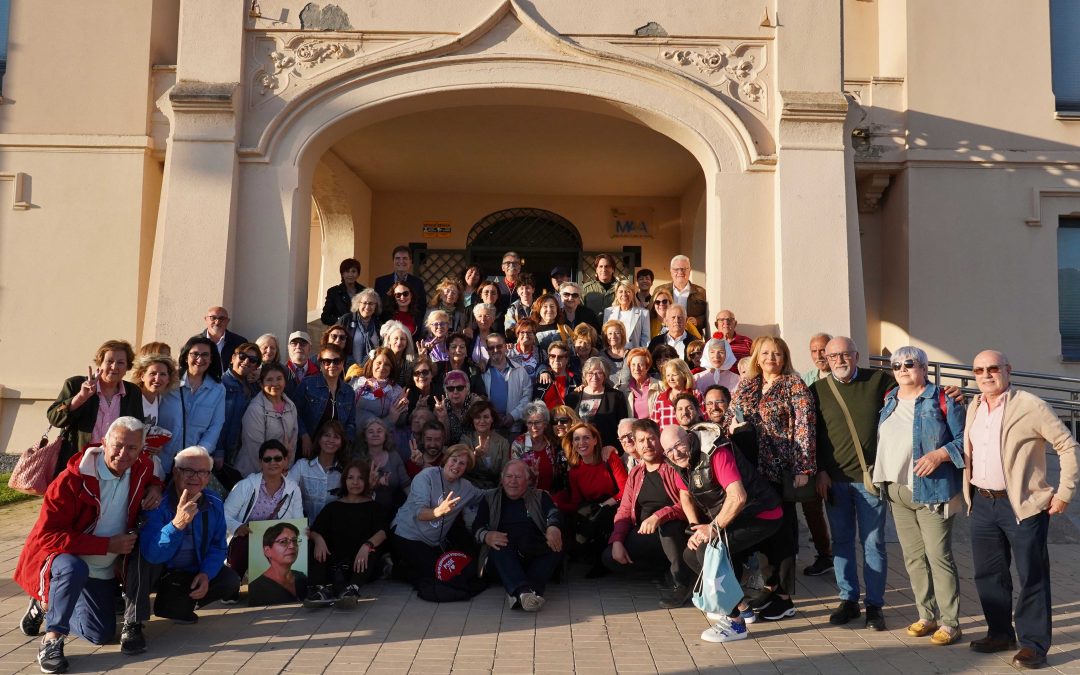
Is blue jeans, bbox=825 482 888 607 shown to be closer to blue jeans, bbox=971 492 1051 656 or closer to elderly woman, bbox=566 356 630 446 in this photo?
blue jeans, bbox=971 492 1051 656

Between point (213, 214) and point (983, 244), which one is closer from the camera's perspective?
point (213, 214)

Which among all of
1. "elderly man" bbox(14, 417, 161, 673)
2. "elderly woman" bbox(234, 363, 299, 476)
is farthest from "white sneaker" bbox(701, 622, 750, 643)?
"elderly man" bbox(14, 417, 161, 673)

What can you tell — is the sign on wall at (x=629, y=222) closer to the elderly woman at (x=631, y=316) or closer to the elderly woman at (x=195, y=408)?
the elderly woman at (x=631, y=316)

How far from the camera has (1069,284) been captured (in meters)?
11.6

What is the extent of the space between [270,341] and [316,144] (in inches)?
105

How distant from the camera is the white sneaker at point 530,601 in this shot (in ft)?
17.8

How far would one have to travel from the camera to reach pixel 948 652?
15.6ft

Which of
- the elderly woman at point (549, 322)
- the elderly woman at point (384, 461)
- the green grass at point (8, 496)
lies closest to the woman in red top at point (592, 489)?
the elderly woman at point (384, 461)

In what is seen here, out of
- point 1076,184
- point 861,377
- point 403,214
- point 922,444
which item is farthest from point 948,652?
point 403,214

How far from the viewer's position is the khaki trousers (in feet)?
16.1

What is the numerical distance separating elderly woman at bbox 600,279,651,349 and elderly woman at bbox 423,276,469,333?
1352 mm

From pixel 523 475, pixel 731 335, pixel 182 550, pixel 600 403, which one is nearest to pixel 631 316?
pixel 731 335

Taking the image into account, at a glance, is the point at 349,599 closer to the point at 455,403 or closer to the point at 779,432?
the point at 455,403

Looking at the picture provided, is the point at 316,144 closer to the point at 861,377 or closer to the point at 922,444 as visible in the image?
the point at 861,377
